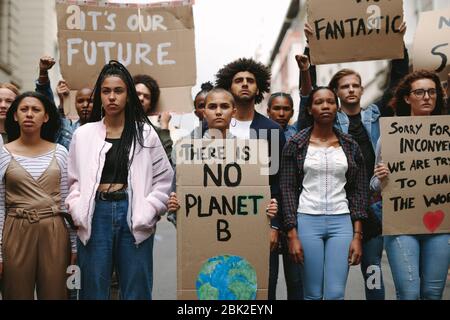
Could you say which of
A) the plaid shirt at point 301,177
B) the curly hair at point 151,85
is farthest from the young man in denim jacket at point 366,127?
the curly hair at point 151,85

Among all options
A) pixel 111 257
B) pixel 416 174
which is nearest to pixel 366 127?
pixel 416 174

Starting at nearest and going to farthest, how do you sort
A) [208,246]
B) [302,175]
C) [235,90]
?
1. [208,246]
2. [302,175]
3. [235,90]

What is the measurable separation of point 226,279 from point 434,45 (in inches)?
101

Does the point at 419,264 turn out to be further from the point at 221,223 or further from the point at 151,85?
the point at 151,85

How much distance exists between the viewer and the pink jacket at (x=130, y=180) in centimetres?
344

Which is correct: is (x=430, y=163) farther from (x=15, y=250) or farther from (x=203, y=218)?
(x=15, y=250)

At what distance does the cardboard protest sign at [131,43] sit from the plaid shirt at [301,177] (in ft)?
3.73

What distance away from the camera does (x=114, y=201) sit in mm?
3475

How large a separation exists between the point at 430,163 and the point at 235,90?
59.2 inches

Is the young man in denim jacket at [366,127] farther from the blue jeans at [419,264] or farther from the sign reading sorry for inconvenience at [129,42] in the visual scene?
the sign reading sorry for inconvenience at [129,42]

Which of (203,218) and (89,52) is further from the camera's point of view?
(89,52)
